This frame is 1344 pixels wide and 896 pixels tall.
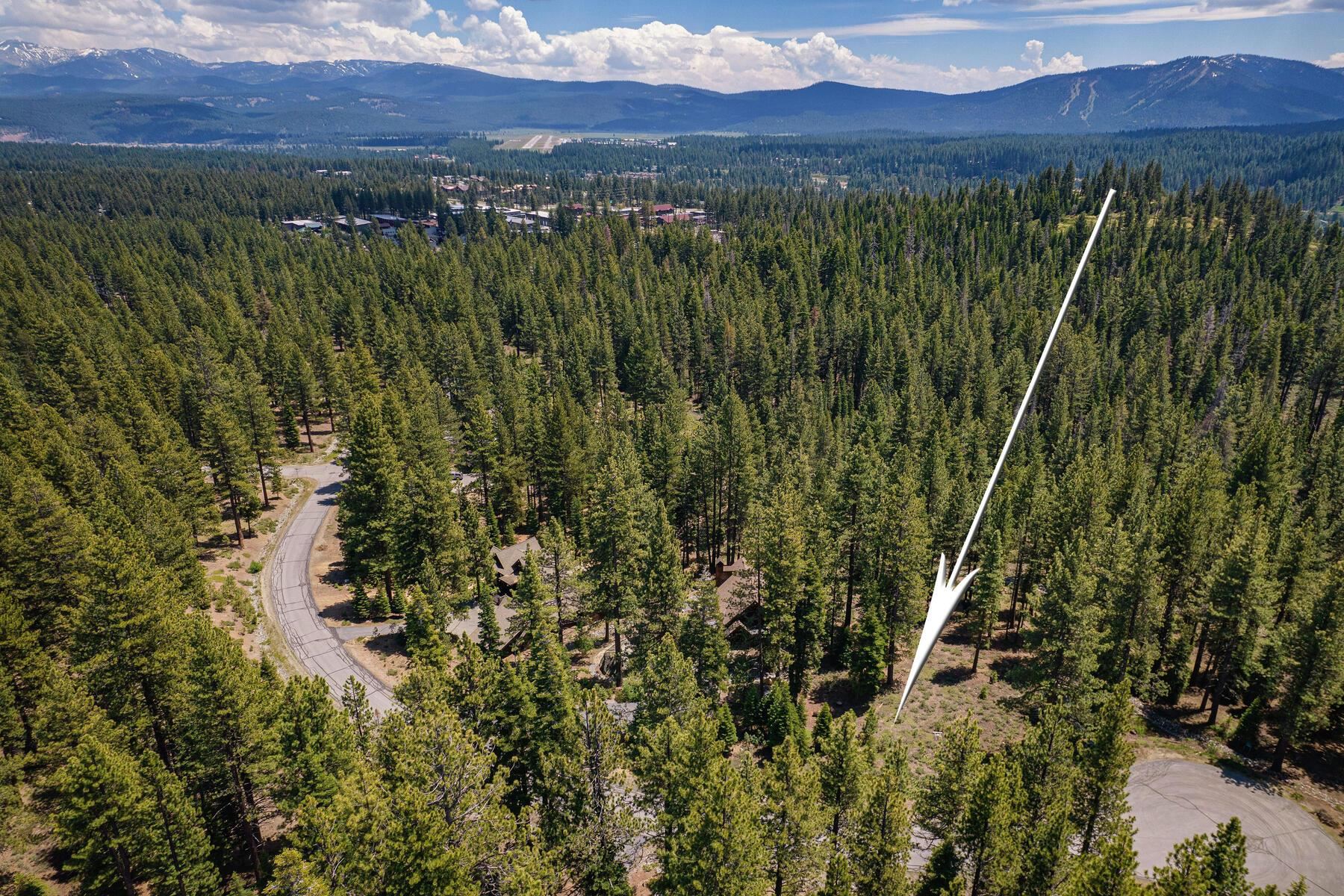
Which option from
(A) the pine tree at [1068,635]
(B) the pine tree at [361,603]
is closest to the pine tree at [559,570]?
(B) the pine tree at [361,603]

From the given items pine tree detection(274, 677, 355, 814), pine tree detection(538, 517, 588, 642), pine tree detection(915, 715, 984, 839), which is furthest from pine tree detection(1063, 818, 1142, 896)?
pine tree detection(538, 517, 588, 642)

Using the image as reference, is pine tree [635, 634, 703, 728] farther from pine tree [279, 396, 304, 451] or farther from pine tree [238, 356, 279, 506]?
pine tree [279, 396, 304, 451]

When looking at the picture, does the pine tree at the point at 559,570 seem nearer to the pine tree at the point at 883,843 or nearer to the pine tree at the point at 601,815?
the pine tree at the point at 601,815

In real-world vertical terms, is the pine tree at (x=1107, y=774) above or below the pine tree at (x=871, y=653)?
above

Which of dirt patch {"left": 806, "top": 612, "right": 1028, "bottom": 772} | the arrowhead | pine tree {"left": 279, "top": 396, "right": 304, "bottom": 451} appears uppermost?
the arrowhead

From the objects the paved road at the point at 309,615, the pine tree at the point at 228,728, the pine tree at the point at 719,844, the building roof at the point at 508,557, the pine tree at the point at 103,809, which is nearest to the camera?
the pine tree at the point at 719,844

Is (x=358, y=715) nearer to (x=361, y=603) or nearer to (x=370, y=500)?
(x=361, y=603)

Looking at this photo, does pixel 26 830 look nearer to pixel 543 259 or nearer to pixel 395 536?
pixel 395 536

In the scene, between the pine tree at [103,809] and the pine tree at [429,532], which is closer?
the pine tree at [103,809]
